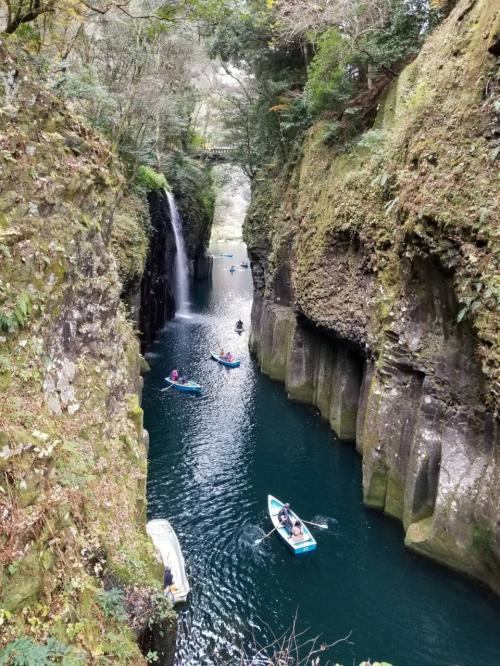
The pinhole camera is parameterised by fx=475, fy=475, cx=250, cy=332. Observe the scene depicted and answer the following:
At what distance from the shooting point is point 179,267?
48.9 m

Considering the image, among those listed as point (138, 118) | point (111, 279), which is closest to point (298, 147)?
point (138, 118)

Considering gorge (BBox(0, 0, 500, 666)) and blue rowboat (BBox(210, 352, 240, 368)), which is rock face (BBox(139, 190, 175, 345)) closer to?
blue rowboat (BBox(210, 352, 240, 368))

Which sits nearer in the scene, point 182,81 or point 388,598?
point 388,598

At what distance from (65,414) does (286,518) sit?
924 cm

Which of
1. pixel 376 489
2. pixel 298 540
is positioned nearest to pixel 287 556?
pixel 298 540

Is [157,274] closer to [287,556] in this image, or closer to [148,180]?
[148,180]

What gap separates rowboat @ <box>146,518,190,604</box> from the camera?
39.5 feet

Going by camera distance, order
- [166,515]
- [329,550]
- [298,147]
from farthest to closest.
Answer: [298,147]
[166,515]
[329,550]

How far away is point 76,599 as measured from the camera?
5.88 m

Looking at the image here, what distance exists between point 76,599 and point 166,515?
1050 centimetres

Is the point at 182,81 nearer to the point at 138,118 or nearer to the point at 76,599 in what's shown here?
the point at 138,118

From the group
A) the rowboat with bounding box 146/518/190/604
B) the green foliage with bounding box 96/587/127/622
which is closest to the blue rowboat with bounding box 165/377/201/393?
the rowboat with bounding box 146/518/190/604

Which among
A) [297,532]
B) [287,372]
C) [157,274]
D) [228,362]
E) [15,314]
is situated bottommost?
[297,532]

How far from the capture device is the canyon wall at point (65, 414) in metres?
5.56
